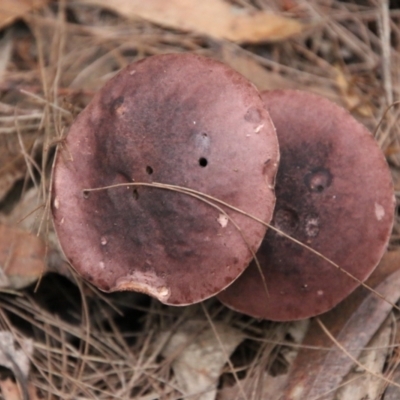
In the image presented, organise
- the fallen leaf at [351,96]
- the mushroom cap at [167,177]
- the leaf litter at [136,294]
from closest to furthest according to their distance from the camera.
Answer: the mushroom cap at [167,177]
the leaf litter at [136,294]
the fallen leaf at [351,96]

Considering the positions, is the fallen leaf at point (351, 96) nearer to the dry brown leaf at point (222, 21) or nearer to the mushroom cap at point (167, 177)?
the dry brown leaf at point (222, 21)

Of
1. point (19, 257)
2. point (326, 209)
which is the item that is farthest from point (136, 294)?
point (326, 209)

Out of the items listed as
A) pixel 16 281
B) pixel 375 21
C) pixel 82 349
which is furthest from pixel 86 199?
pixel 375 21

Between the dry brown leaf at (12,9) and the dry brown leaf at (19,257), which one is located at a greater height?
the dry brown leaf at (12,9)

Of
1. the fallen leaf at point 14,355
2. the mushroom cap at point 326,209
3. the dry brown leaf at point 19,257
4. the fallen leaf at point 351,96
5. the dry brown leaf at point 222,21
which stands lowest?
the fallen leaf at point 14,355

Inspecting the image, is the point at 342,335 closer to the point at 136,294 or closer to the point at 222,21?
the point at 136,294

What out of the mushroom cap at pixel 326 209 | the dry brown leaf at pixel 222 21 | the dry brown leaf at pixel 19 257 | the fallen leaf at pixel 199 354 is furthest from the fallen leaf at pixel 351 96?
the dry brown leaf at pixel 19 257

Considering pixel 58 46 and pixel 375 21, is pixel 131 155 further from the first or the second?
pixel 375 21
